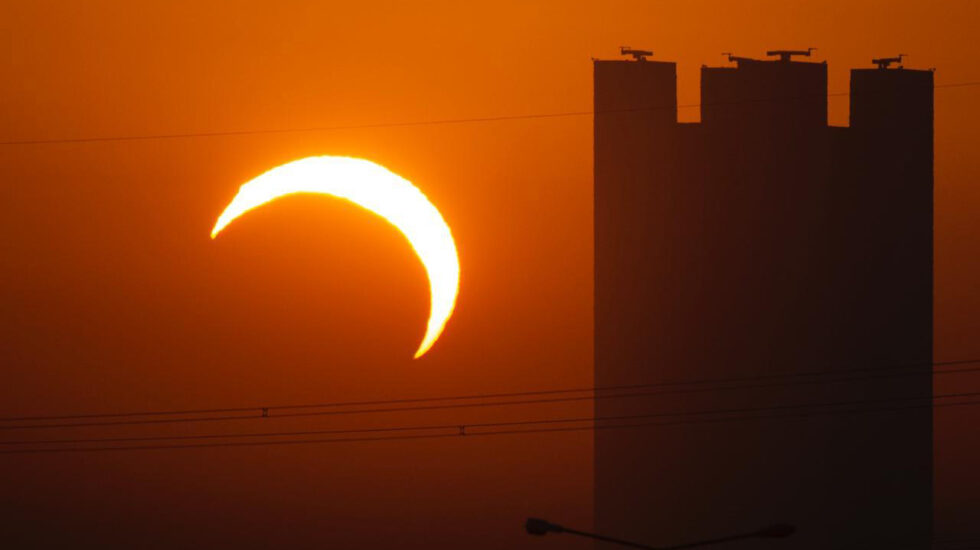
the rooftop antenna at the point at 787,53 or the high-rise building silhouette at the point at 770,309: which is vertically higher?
the rooftop antenna at the point at 787,53

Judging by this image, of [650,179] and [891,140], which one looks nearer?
[650,179]

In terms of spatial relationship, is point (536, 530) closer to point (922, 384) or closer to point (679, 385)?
point (679, 385)

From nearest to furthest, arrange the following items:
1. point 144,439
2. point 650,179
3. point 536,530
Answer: point 536,530
point 144,439
point 650,179

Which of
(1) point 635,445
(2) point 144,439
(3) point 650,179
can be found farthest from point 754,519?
(2) point 144,439

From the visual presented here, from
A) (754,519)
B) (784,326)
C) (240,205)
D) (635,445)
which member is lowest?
(754,519)

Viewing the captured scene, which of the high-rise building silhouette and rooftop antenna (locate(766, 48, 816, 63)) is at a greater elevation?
rooftop antenna (locate(766, 48, 816, 63))

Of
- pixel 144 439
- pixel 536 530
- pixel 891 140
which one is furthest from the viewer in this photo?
pixel 891 140

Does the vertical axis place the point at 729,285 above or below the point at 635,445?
above
